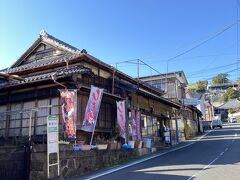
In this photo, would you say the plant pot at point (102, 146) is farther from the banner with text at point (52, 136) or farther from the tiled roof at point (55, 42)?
the tiled roof at point (55, 42)

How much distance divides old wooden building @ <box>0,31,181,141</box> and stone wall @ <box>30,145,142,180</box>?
1975mm

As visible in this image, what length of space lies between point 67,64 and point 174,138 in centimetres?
1814

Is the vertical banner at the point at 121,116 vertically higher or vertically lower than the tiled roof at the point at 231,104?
lower

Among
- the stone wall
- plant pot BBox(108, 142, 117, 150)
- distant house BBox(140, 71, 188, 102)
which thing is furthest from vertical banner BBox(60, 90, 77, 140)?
distant house BBox(140, 71, 188, 102)

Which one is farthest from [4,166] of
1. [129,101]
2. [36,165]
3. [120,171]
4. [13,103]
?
[129,101]

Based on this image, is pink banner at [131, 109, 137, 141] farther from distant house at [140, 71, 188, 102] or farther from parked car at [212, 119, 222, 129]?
parked car at [212, 119, 222, 129]

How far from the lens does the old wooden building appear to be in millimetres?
14109

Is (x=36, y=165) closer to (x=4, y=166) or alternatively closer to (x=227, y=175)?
(x=4, y=166)

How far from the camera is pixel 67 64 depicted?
15.5 metres

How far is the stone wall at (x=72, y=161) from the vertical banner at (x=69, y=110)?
1198mm

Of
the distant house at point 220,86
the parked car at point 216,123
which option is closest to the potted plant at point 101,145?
the parked car at point 216,123

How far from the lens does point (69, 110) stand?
42.4 ft

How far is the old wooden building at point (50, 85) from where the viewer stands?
1411cm

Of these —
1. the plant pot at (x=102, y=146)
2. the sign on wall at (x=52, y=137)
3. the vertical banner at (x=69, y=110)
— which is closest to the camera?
the sign on wall at (x=52, y=137)
